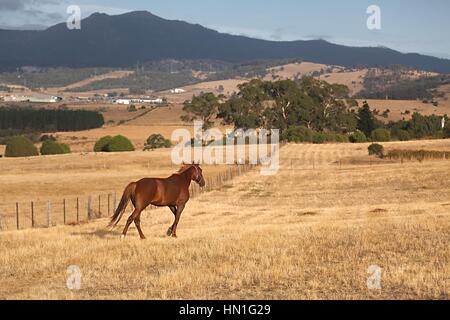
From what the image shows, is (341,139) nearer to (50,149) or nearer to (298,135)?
(298,135)

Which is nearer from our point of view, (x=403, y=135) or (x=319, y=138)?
(x=319, y=138)

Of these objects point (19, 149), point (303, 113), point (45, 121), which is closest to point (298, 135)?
point (303, 113)

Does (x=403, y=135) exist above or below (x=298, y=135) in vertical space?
below

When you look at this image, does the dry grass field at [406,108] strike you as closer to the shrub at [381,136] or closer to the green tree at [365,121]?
the green tree at [365,121]

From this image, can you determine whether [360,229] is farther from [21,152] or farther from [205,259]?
[21,152]

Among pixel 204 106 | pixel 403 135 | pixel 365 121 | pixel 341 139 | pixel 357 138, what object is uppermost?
pixel 204 106

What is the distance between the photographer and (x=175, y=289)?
11062mm

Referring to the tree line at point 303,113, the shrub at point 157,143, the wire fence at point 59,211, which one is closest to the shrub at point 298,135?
the tree line at point 303,113

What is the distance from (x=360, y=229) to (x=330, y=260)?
17.1 feet

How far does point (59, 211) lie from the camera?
3797cm

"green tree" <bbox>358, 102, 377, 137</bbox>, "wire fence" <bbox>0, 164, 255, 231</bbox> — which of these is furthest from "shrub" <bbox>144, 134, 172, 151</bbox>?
"wire fence" <bbox>0, 164, 255, 231</bbox>

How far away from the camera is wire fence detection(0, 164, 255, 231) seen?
29484 millimetres
